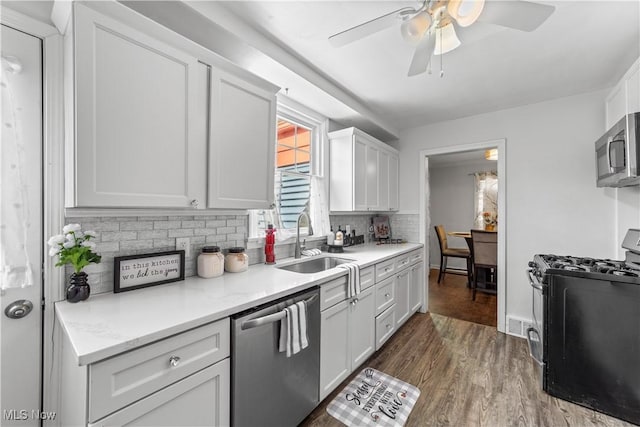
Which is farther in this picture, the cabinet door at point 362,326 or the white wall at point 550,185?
the white wall at point 550,185

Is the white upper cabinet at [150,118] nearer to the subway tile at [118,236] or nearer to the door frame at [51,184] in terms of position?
the door frame at [51,184]

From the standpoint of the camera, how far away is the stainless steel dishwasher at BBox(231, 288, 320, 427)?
1.24 m

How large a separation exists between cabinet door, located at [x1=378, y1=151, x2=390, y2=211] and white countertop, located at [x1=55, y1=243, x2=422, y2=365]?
187 centimetres

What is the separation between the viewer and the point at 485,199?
5.66 metres

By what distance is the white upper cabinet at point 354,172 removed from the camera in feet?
9.47

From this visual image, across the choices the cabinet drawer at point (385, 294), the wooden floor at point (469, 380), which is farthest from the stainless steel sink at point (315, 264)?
the wooden floor at point (469, 380)

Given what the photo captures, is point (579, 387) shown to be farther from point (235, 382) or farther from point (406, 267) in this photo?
point (235, 382)

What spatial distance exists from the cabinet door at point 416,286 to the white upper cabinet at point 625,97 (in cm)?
228

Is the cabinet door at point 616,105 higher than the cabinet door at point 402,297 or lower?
higher

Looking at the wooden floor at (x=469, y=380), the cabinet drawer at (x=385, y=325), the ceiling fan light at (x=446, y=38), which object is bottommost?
the wooden floor at (x=469, y=380)

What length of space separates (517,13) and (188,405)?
2.21 meters

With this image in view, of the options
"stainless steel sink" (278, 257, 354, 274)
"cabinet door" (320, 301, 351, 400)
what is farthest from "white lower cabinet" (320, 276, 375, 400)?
"stainless steel sink" (278, 257, 354, 274)

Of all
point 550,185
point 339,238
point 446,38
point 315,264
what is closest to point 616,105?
point 550,185

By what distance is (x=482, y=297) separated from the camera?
4195 mm
